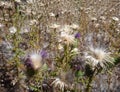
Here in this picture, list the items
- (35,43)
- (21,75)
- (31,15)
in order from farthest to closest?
(31,15)
(35,43)
(21,75)

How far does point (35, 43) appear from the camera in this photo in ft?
10.5

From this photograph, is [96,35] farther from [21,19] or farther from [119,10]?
[119,10]

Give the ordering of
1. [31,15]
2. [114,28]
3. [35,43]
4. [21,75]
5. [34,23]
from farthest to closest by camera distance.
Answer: [114,28], [31,15], [34,23], [35,43], [21,75]

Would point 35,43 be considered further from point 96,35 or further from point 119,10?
point 119,10

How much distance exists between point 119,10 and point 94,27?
1356 mm

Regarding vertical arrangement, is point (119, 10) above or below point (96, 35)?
above

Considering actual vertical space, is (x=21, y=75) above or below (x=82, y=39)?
below

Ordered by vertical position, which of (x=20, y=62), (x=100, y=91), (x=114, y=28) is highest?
(x=114, y=28)

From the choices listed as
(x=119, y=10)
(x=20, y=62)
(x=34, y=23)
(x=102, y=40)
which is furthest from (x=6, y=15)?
(x=119, y=10)

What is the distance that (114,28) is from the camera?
410 centimetres

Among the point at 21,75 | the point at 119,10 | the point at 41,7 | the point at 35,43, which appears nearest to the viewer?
the point at 21,75

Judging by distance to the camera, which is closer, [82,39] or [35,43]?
[35,43]

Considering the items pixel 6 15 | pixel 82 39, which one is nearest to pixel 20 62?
pixel 82 39

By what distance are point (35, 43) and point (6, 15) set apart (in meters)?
0.89
